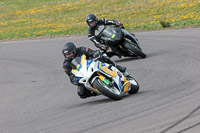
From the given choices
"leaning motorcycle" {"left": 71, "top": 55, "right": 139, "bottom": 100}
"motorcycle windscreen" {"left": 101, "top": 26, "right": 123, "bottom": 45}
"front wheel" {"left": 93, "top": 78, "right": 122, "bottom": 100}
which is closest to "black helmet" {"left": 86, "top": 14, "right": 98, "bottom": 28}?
"motorcycle windscreen" {"left": 101, "top": 26, "right": 123, "bottom": 45}

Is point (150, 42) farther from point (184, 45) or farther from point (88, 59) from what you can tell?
point (88, 59)

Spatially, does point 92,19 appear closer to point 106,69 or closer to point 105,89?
point 106,69

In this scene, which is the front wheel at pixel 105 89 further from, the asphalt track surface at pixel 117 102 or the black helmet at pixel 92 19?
the black helmet at pixel 92 19

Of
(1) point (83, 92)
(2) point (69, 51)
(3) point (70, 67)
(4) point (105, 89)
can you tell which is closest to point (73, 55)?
(2) point (69, 51)

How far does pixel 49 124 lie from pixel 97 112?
2.93 ft

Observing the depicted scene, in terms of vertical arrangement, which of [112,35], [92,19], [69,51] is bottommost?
[112,35]

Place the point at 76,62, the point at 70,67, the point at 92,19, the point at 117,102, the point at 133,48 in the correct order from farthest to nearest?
the point at 133,48, the point at 92,19, the point at 70,67, the point at 76,62, the point at 117,102

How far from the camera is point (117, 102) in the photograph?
8727mm

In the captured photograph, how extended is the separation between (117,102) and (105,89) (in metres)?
0.37

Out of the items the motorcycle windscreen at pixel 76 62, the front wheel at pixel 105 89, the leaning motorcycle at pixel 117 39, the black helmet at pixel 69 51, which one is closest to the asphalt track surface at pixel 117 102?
the front wheel at pixel 105 89

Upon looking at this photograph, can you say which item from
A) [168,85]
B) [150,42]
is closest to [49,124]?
[168,85]

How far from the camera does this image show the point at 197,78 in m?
10.2

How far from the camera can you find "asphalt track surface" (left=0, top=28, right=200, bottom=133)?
6914 mm

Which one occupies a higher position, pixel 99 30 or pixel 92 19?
pixel 92 19
